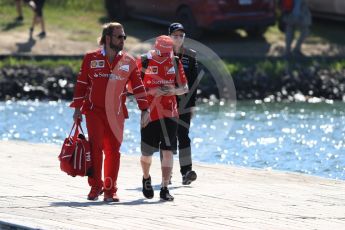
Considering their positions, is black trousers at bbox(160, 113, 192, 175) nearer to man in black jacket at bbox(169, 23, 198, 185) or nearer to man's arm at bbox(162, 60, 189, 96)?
man in black jacket at bbox(169, 23, 198, 185)

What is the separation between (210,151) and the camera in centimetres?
1927

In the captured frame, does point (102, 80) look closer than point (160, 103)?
Yes

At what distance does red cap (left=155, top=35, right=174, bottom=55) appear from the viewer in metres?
12.4

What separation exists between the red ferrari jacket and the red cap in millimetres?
485

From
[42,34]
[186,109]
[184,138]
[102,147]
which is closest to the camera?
[102,147]

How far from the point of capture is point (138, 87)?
1195cm

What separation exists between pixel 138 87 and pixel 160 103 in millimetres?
486

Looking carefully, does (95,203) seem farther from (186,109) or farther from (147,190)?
(186,109)

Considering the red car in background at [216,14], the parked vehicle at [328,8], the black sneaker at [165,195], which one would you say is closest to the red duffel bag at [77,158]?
the black sneaker at [165,195]

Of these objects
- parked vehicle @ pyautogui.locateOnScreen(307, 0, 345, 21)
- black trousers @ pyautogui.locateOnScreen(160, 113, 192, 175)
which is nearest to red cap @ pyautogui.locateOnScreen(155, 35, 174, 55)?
black trousers @ pyautogui.locateOnScreen(160, 113, 192, 175)

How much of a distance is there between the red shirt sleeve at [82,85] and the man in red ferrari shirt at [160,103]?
703 mm

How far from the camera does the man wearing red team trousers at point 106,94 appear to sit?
11.9 meters

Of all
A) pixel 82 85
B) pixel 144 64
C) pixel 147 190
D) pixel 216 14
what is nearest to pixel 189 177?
pixel 147 190

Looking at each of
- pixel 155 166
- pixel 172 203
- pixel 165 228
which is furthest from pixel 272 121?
pixel 165 228
